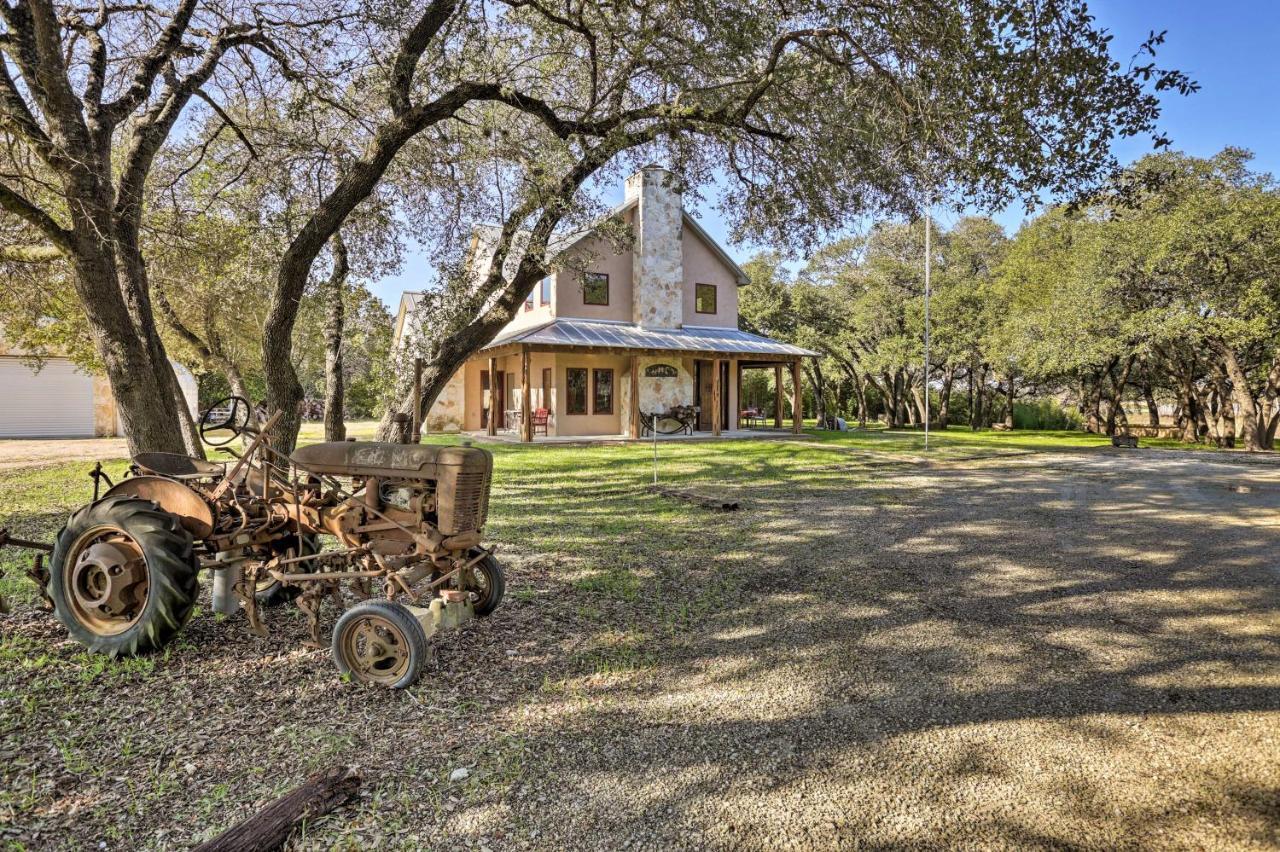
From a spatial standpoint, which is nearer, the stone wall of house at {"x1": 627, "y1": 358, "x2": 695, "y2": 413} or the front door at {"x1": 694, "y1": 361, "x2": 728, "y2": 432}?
the stone wall of house at {"x1": 627, "y1": 358, "x2": 695, "y2": 413}

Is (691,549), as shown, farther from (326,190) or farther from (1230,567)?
(326,190)

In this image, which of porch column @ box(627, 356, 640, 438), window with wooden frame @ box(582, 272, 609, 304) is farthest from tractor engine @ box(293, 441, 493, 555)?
window with wooden frame @ box(582, 272, 609, 304)

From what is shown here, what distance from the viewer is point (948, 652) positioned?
13.2ft

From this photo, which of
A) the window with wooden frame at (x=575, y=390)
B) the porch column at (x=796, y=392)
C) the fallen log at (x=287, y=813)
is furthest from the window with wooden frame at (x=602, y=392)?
the fallen log at (x=287, y=813)

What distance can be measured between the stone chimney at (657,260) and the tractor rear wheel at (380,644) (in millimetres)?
19174

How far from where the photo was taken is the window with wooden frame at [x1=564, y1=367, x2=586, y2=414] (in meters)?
21.2

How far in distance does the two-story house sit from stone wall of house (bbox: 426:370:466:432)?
147 mm

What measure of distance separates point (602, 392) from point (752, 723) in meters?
19.0

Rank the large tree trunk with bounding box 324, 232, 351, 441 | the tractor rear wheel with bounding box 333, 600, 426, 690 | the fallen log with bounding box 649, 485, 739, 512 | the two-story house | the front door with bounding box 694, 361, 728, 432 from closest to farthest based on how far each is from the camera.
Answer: the tractor rear wheel with bounding box 333, 600, 426, 690 < the fallen log with bounding box 649, 485, 739, 512 < the large tree trunk with bounding box 324, 232, 351, 441 < the two-story house < the front door with bounding box 694, 361, 728, 432

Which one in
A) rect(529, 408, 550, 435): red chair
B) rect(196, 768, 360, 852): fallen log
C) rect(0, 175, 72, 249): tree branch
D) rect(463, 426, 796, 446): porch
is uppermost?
rect(0, 175, 72, 249): tree branch

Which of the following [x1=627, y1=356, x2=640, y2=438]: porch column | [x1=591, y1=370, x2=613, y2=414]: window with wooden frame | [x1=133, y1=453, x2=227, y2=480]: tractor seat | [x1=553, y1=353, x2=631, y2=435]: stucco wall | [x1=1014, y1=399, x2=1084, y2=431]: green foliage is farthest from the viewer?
[x1=1014, y1=399, x2=1084, y2=431]: green foliage

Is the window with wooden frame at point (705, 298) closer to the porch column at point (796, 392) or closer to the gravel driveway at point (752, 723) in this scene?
the porch column at point (796, 392)

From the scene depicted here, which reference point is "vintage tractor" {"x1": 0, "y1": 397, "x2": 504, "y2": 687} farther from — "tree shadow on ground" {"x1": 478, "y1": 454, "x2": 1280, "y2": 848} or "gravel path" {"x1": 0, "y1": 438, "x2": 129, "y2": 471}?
"gravel path" {"x1": 0, "y1": 438, "x2": 129, "y2": 471}

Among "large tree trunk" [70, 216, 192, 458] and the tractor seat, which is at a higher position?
"large tree trunk" [70, 216, 192, 458]
